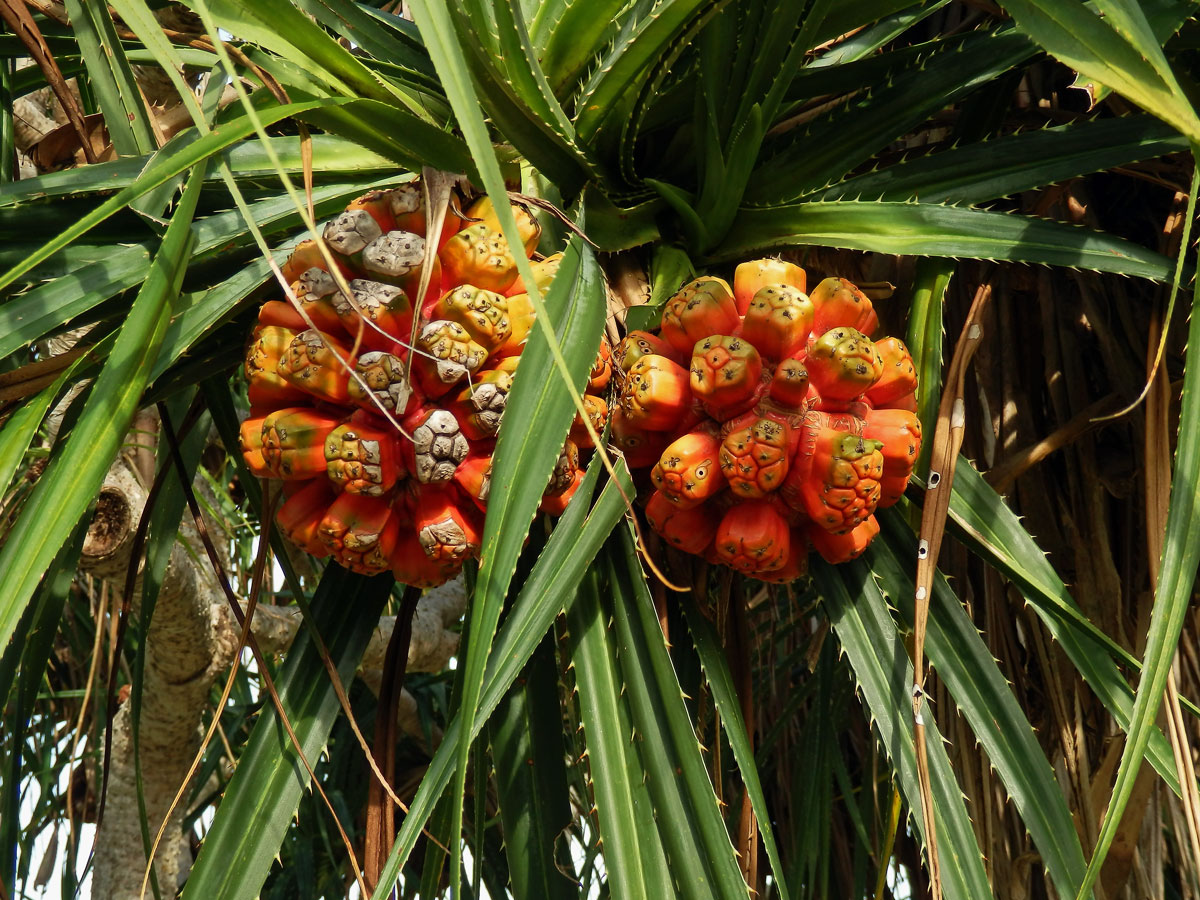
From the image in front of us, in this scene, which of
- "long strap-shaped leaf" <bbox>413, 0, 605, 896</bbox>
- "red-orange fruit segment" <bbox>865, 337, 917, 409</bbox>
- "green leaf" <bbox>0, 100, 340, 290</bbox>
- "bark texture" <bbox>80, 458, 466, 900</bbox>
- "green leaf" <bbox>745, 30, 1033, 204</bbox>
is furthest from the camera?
"bark texture" <bbox>80, 458, 466, 900</bbox>

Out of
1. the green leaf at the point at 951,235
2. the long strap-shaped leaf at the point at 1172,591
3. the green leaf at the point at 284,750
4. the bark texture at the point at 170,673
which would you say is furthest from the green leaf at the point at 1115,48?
the bark texture at the point at 170,673

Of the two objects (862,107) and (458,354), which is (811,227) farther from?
(458,354)

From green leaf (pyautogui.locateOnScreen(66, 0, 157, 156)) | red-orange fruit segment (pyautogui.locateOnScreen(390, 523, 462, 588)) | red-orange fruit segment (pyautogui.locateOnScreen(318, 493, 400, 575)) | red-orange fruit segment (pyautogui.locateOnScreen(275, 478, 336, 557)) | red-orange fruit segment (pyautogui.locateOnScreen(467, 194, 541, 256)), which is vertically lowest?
red-orange fruit segment (pyautogui.locateOnScreen(390, 523, 462, 588))

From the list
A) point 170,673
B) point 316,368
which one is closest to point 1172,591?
point 316,368

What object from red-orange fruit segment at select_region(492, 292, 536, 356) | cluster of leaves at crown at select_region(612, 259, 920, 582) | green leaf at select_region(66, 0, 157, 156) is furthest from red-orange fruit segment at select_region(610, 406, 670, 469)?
green leaf at select_region(66, 0, 157, 156)

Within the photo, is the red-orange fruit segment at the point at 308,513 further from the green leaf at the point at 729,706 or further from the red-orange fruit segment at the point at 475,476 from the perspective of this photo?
the green leaf at the point at 729,706

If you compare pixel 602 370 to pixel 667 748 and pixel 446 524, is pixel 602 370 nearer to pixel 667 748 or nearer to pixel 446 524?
pixel 446 524

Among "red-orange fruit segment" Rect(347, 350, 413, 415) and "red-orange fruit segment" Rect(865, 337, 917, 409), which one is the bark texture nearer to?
"red-orange fruit segment" Rect(347, 350, 413, 415)
